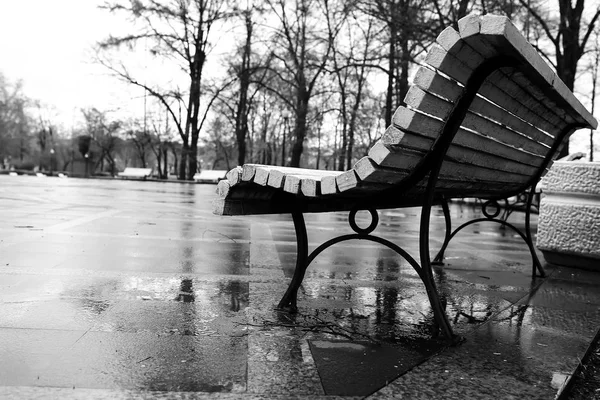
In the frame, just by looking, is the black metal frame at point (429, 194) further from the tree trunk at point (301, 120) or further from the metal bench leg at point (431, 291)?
the tree trunk at point (301, 120)

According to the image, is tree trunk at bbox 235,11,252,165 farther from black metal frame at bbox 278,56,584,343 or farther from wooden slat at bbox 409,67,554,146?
black metal frame at bbox 278,56,584,343

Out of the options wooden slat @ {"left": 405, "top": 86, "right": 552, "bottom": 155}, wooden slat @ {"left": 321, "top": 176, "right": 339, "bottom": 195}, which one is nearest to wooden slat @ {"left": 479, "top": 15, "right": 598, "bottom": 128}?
wooden slat @ {"left": 405, "top": 86, "right": 552, "bottom": 155}

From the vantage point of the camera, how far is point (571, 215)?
5.23 m

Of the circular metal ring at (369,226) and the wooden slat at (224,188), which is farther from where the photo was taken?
the circular metal ring at (369,226)

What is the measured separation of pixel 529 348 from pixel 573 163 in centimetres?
318

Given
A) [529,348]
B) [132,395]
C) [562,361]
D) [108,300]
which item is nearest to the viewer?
[132,395]

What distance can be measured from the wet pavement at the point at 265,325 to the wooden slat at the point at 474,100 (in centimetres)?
107

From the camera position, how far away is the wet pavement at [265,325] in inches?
80.7

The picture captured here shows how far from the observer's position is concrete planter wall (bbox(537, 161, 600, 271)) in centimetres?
507

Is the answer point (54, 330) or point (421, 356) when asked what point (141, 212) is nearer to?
point (54, 330)

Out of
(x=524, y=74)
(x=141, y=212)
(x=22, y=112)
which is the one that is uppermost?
(x=22, y=112)

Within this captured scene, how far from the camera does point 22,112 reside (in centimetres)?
5978

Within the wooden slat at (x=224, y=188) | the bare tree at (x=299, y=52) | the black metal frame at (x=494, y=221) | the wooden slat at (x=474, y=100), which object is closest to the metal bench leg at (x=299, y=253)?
the wooden slat at (x=224, y=188)

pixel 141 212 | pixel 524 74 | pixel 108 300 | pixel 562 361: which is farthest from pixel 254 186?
pixel 141 212
